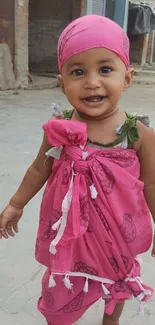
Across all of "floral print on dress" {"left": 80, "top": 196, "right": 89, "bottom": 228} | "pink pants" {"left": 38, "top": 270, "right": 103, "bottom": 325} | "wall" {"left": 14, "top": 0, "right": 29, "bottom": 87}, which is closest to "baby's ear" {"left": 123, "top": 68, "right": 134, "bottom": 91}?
"floral print on dress" {"left": 80, "top": 196, "right": 89, "bottom": 228}

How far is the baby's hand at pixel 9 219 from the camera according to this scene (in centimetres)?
164

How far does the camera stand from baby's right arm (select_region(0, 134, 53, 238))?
157 centimetres

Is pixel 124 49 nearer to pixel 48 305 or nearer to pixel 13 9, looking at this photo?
pixel 48 305

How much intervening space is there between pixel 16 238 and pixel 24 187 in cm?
94

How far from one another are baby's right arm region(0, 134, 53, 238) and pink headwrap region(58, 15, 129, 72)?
1.02 feet

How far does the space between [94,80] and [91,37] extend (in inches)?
4.7

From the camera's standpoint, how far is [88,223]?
1439mm

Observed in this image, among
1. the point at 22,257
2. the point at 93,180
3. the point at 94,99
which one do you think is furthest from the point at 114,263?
the point at 22,257

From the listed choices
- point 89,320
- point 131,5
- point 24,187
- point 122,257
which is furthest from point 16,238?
point 131,5

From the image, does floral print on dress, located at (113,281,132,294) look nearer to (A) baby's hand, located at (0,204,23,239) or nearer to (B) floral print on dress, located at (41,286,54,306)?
(B) floral print on dress, located at (41,286,54,306)

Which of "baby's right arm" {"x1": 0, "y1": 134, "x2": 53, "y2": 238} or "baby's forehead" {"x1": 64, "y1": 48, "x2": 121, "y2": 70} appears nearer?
"baby's forehead" {"x1": 64, "y1": 48, "x2": 121, "y2": 70}

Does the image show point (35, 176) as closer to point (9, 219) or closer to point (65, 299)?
point (9, 219)

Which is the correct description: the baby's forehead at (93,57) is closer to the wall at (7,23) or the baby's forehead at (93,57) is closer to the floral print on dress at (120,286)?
the floral print on dress at (120,286)

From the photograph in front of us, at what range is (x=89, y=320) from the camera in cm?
189
